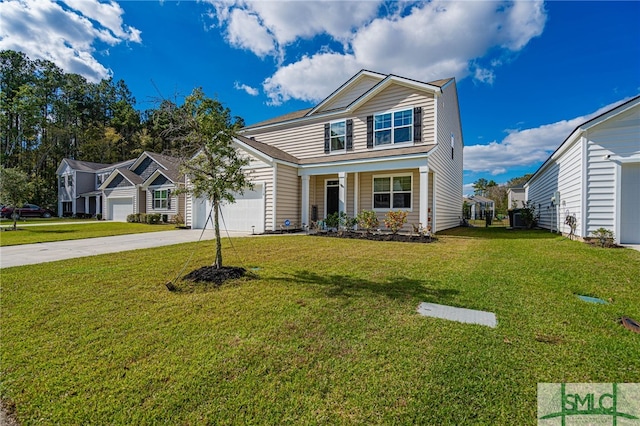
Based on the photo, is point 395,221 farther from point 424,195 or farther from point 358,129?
point 358,129

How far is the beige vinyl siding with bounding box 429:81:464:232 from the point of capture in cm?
1216

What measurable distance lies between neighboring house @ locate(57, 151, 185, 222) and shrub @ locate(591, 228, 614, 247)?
62.4 feet

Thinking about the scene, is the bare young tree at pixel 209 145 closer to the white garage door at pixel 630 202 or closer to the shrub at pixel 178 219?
the white garage door at pixel 630 202

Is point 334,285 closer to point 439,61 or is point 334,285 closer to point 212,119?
point 212,119

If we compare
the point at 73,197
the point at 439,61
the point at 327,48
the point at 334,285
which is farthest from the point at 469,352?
the point at 73,197

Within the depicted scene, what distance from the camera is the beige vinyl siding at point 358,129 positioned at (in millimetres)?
11797

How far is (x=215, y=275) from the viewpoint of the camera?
497cm

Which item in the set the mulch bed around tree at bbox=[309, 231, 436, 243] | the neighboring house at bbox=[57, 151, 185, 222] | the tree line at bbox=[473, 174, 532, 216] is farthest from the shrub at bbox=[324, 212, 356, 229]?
the tree line at bbox=[473, 174, 532, 216]

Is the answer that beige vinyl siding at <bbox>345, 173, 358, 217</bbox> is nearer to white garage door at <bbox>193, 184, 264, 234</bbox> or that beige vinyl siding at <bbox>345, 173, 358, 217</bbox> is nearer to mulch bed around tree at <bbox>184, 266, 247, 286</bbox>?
white garage door at <bbox>193, 184, 264, 234</bbox>

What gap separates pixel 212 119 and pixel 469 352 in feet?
16.2

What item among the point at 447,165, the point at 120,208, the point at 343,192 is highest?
the point at 447,165

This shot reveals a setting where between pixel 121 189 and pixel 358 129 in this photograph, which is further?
pixel 121 189

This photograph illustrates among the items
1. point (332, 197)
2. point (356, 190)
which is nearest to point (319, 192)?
point (332, 197)

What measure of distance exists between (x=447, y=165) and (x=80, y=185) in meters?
37.6
